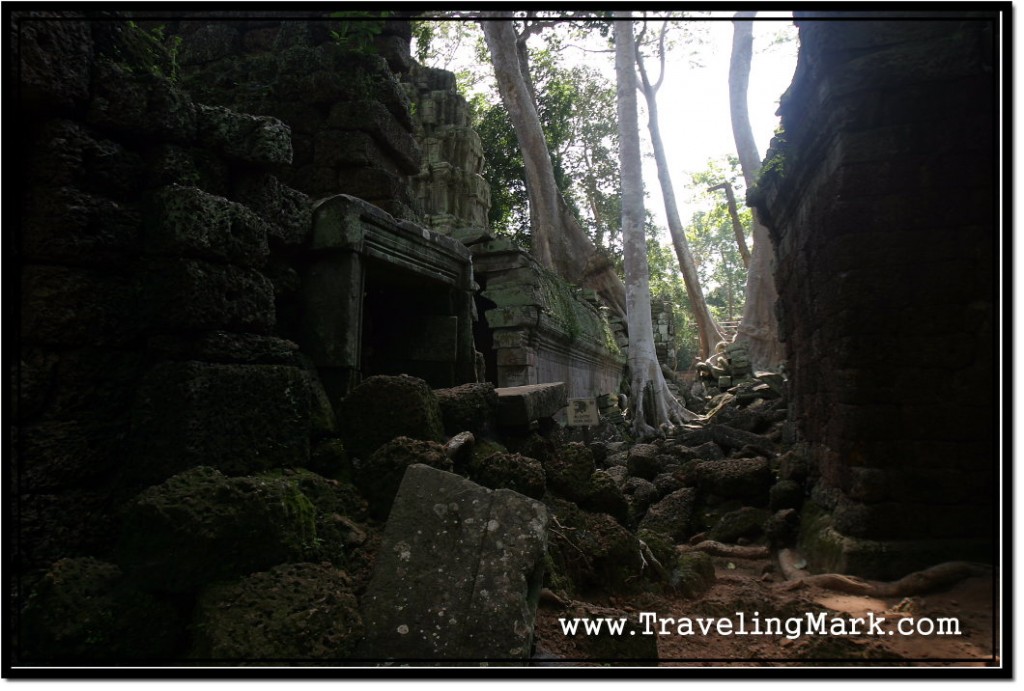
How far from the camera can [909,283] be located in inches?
150

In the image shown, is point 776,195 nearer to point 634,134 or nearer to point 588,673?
point 588,673

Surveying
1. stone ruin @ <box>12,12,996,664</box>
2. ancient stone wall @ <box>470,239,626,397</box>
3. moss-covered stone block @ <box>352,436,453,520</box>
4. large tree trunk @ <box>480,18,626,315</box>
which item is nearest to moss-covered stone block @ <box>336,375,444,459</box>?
stone ruin @ <box>12,12,996,664</box>

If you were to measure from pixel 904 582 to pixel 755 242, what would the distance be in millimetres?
15951

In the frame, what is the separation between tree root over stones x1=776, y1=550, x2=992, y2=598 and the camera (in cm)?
343

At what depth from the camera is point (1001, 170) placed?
2615 millimetres

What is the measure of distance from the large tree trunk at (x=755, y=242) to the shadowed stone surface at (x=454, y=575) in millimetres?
15829

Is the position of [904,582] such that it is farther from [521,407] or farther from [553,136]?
[553,136]

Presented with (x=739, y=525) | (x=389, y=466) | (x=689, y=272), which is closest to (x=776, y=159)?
(x=739, y=525)

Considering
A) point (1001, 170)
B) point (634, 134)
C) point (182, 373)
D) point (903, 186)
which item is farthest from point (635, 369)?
point (182, 373)

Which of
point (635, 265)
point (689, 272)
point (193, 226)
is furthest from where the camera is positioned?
point (689, 272)

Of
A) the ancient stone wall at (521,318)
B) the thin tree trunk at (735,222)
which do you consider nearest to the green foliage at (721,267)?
the thin tree trunk at (735,222)

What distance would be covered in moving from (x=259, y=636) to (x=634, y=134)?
42.4 ft

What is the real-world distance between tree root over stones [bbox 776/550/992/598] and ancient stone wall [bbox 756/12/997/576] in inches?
4.4

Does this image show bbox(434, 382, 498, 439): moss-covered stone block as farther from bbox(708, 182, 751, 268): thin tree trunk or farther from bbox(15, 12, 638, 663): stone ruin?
bbox(708, 182, 751, 268): thin tree trunk
